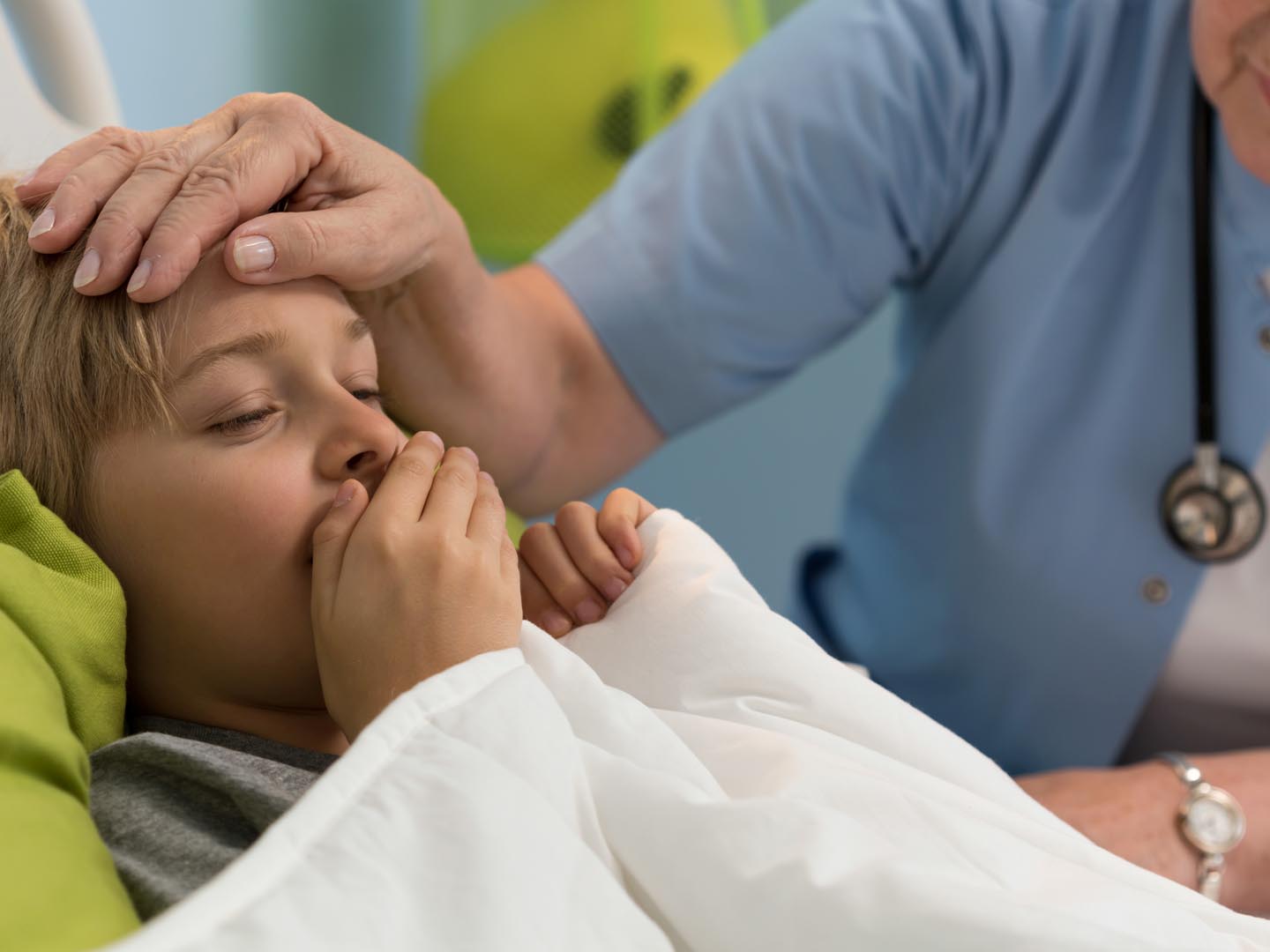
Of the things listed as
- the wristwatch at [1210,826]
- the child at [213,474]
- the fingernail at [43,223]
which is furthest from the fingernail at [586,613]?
the wristwatch at [1210,826]

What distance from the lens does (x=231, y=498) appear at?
620 mm

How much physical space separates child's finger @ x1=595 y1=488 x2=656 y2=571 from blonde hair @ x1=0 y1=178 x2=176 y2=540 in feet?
0.78

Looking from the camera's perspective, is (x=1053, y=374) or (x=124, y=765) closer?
(x=124, y=765)

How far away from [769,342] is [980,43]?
0.28m

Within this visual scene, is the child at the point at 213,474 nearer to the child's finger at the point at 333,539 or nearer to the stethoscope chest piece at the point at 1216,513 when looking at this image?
the child's finger at the point at 333,539

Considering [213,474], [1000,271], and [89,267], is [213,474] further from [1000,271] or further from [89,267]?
[1000,271]

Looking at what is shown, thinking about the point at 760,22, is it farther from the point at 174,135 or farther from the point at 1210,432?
the point at 174,135

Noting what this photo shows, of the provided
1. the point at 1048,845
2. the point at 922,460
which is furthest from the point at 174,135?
the point at 922,460

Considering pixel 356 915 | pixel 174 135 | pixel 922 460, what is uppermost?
pixel 174 135

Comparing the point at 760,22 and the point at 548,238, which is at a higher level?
the point at 760,22

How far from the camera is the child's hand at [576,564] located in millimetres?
718

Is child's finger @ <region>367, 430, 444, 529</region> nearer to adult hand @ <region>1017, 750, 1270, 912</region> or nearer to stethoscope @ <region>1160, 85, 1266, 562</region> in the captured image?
adult hand @ <region>1017, 750, 1270, 912</region>

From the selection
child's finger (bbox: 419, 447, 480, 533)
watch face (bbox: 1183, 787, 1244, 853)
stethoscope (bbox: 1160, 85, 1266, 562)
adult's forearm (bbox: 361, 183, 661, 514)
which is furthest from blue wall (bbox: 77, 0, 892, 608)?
watch face (bbox: 1183, 787, 1244, 853)

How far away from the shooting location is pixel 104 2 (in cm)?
110
